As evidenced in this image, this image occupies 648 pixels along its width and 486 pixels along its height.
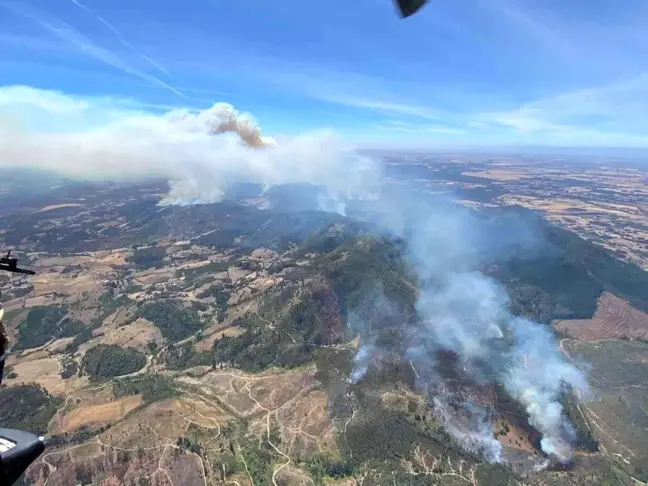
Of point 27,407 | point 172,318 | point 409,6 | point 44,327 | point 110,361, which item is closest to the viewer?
point 409,6

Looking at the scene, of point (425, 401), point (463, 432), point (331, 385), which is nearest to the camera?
point (463, 432)

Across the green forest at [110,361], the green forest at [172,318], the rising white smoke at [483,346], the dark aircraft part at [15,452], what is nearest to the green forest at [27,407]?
the green forest at [110,361]

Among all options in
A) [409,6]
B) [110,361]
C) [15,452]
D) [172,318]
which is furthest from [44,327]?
[409,6]

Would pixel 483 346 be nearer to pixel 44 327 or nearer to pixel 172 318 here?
pixel 172 318

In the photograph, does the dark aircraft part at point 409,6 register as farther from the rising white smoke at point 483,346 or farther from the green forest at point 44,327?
the green forest at point 44,327

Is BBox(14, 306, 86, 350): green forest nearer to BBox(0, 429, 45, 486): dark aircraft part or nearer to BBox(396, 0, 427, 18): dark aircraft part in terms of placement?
BBox(0, 429, 45, 486): dark aircraft part

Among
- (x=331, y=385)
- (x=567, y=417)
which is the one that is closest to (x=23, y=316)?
(x=331, y=385)

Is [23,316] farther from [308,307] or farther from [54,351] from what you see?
[308,307]
